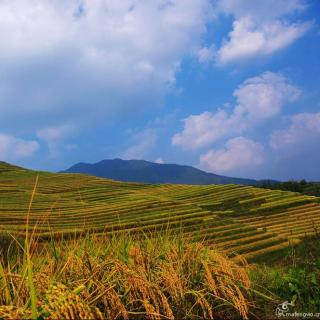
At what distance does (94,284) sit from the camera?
5.18m

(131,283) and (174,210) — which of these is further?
(174,210)

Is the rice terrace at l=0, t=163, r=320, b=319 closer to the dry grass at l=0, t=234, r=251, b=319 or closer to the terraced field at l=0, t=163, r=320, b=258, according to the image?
the dry grass at l=0, t=234, r=251, b=319

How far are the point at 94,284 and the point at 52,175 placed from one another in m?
89.9

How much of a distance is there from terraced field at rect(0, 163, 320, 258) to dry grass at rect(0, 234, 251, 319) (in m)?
26.7

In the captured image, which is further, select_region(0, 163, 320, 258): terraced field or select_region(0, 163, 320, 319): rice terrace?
select_region(0, 163, 320, 258): terraced field

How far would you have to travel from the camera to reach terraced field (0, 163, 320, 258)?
42406 mm

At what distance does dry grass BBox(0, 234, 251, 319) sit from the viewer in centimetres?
438

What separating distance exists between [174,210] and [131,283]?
48155mm

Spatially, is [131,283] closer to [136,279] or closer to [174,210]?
[136,279]

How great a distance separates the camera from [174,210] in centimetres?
5316

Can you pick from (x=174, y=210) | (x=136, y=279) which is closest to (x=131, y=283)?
(x=136, y=279)

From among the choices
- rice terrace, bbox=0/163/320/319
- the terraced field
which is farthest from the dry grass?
the terraced field

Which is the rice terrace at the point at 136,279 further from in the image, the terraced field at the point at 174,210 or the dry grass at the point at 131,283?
the terraced field at the point at 174,210

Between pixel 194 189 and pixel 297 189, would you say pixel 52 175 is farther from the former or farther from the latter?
pixel 297 189
